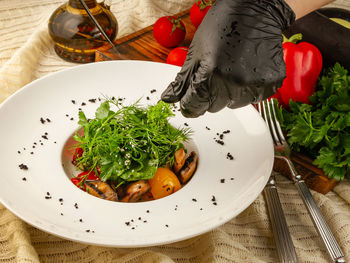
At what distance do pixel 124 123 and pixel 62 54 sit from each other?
78 cm

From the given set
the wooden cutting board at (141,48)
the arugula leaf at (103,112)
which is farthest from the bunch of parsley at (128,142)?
the wooden cutting board at (141,48)

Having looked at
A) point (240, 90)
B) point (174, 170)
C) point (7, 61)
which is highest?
point (240, 90)

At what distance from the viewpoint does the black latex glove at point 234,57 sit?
2.76 feet

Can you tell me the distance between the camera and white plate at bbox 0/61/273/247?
2.78 ft

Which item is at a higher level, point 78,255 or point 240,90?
point 240,90

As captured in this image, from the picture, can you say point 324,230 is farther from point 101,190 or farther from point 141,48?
point 141,48

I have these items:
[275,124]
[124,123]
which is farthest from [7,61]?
[275,124]

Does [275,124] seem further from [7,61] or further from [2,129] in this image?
[7,61]

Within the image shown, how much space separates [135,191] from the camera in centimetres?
100

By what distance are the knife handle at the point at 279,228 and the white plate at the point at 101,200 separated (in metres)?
0.11

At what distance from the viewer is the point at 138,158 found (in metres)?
1.07

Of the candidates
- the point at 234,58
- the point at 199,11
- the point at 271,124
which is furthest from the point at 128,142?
the point at 199,11

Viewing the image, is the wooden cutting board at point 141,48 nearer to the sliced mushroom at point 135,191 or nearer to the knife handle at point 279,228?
the knife handle at point 279,228

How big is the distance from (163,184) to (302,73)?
0.76m
